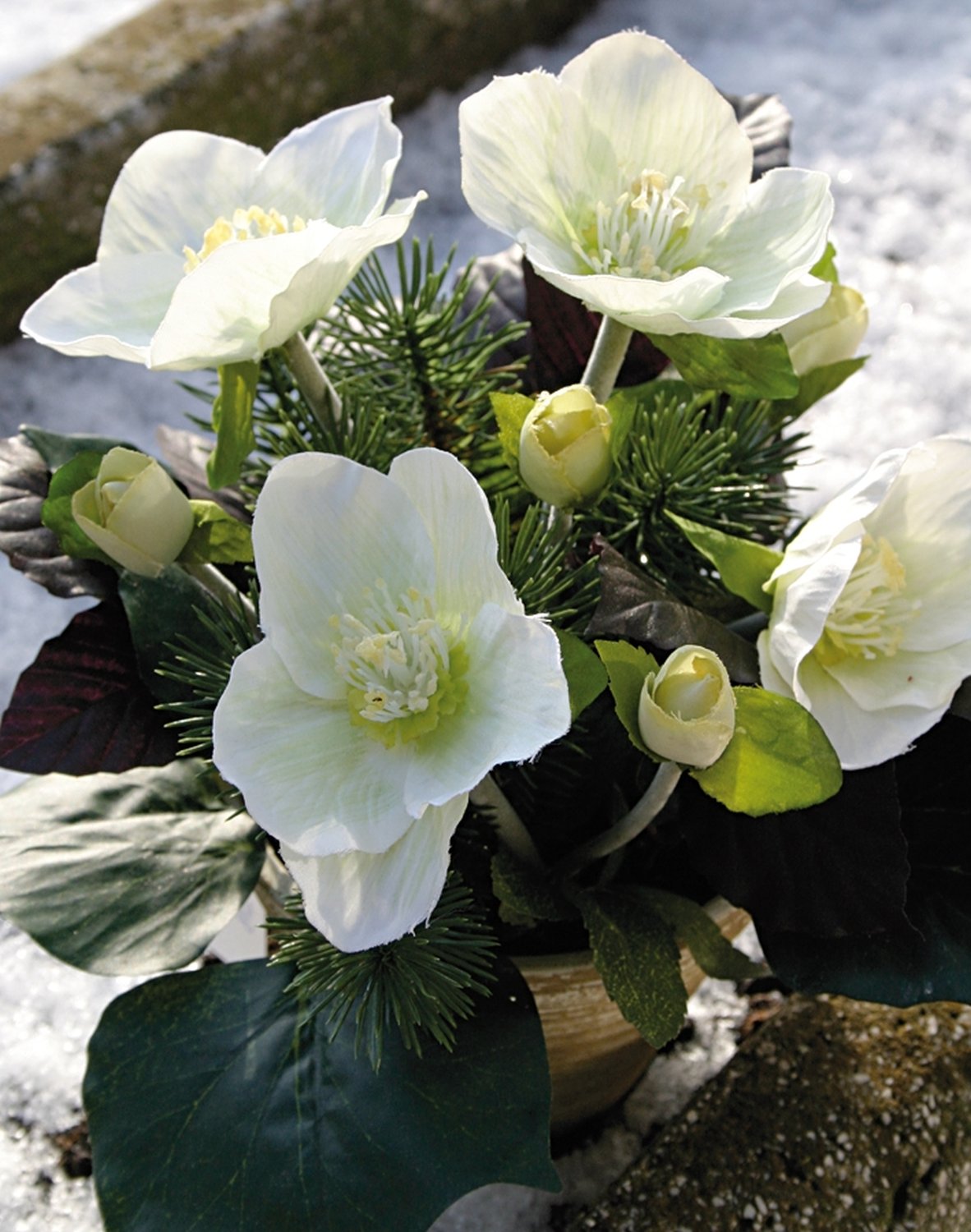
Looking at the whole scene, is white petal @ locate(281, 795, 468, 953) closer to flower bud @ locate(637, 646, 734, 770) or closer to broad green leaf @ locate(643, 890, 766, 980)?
flower bud @ locate(637, 646, 734, 770)

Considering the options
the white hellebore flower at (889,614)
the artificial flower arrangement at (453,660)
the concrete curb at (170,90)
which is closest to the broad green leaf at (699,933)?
the artificial flower arrangement at (453,660)

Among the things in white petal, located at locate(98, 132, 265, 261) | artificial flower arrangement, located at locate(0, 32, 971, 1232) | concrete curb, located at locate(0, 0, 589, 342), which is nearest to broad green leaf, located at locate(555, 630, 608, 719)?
artificial flower arrangement, located at locate(0, 32, 971, 1232)

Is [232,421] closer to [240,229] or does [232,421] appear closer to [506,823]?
[240,229]

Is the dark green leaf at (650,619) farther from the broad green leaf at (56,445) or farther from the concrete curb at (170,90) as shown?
the concrete curb at (170,90)

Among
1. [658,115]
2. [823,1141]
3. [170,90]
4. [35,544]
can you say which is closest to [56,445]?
[35,544]

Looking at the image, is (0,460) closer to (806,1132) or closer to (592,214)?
(592,214)

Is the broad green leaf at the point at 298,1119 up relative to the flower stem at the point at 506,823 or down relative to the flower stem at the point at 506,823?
down
